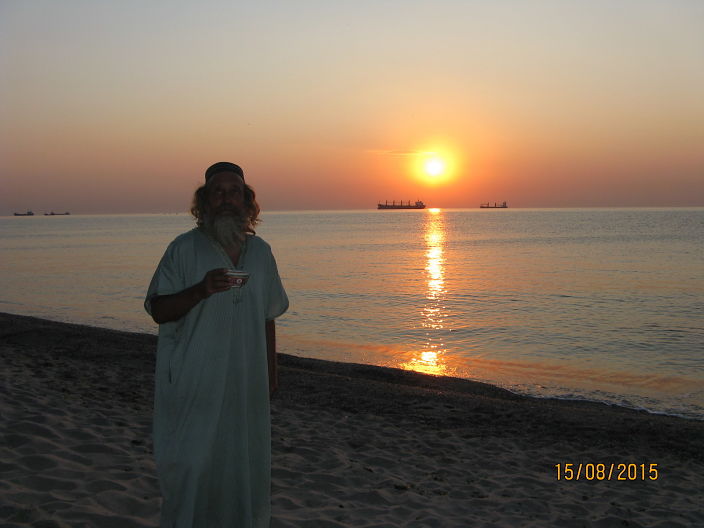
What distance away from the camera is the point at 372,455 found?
681 centimetres

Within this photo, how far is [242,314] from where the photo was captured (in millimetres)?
3160

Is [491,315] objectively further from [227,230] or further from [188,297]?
[188,297]

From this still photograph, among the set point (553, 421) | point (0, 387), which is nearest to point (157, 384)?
point (0, 387)

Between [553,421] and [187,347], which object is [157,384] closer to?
[187,347]

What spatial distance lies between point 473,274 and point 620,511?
34.7 m

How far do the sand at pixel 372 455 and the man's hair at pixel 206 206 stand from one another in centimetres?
243

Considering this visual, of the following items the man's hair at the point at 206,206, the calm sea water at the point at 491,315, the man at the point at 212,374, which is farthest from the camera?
the calm sea water at the point at 491,315

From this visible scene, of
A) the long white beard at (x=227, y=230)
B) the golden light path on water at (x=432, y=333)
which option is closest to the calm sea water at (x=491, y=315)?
the golden light path on water at (x=432, y=333)

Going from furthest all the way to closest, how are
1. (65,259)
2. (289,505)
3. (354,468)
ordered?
(65,259) < (354,468) < (289,505)

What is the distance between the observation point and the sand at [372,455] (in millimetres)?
4906

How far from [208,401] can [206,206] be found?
102 cm

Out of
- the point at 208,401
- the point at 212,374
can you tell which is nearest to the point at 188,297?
the point at 212,374
